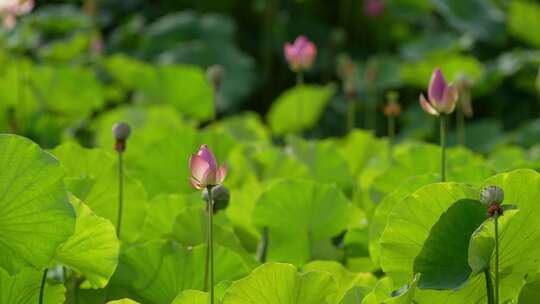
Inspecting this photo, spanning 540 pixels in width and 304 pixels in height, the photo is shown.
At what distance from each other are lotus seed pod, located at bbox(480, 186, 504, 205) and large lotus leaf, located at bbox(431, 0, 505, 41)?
9.61 ft

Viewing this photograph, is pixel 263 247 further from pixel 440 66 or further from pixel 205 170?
pixel 440 66

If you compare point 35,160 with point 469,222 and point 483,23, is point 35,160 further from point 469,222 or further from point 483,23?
point 483,23

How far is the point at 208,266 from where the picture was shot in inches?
40.7

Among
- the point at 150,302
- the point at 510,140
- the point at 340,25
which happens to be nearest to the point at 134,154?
the point at 150,302

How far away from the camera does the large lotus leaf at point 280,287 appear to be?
0.86m

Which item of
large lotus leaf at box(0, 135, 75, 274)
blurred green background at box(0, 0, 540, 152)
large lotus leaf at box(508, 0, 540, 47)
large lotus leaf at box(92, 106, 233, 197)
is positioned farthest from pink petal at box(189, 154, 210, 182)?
large lotus leaf at box(508, 0, 540, 47)

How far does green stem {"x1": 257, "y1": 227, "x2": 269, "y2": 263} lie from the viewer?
4.05ft

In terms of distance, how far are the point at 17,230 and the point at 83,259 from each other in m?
0.08

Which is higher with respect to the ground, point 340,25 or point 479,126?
point 340,25

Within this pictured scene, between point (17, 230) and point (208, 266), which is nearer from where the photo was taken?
point (17, 230)

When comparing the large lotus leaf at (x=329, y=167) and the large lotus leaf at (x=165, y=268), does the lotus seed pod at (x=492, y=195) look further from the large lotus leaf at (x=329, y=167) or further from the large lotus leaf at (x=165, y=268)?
the large lotus leaf at (x=329, y=167)

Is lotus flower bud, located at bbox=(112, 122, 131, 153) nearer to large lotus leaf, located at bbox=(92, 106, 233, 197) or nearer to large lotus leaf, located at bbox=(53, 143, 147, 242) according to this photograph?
large lotus leaf, located at bbox=(53, 143, 147, 242)

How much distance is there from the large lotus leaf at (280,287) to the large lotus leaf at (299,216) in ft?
1.08

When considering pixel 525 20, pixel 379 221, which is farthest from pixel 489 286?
pixel 525 20
